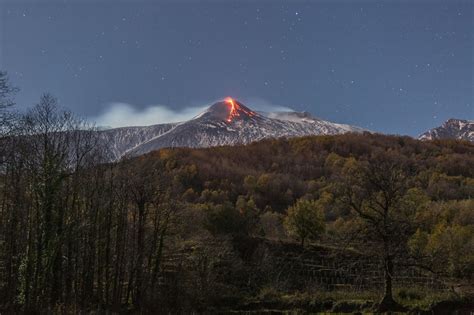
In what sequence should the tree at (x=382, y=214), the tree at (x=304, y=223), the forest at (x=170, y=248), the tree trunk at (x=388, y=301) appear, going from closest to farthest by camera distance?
the forest at (x=170, y=248), the tree trunk at (x=388, y=301), the tree at (x=382, y=214), the tree at (x=304, y=223)

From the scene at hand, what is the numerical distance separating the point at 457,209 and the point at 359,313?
66888mm

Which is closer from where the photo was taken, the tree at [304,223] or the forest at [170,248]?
the forest at [170,248]

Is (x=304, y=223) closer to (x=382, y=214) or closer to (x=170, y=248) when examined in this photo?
(x=170, y=248)

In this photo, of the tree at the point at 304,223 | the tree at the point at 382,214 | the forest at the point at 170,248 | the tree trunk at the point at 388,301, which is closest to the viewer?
the forest at the point at 170,248

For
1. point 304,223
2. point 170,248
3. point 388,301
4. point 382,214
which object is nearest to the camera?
point 388,301

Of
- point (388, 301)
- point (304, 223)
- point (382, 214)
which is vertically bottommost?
point (388, 301)

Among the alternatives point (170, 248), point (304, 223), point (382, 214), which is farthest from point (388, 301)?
point (304, 223)

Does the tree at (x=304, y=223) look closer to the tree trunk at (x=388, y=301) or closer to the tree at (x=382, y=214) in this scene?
the tree at (x=382, y=214)

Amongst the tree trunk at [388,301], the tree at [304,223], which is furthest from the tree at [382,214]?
the tree at [304,223]

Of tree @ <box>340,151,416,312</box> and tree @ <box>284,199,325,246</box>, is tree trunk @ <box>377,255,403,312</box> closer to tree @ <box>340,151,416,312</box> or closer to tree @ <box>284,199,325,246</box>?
tree @ <box>340,151,416,312</box>

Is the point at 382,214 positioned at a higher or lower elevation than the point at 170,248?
higher

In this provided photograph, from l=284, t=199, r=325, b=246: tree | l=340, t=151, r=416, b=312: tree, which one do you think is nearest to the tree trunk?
l=340, t=151, r=416, b=312: tree

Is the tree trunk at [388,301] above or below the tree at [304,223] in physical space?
below

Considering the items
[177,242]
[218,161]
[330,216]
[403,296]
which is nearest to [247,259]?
[177,242]
